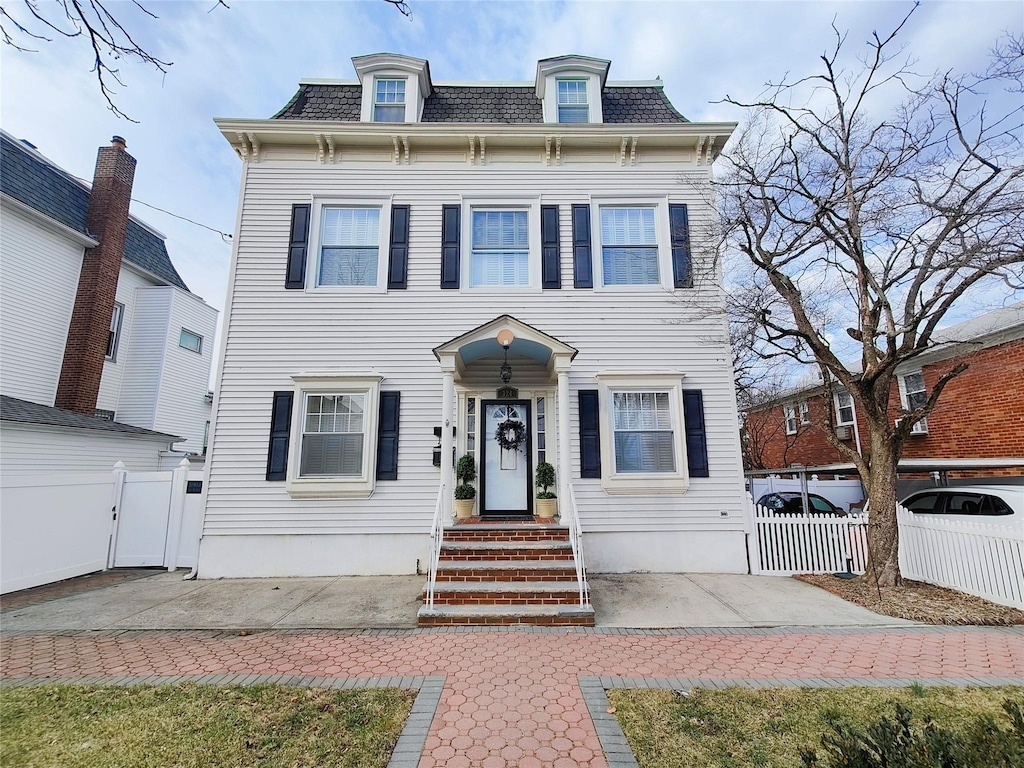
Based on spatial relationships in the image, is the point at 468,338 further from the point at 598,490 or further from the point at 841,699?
the point at 841,699

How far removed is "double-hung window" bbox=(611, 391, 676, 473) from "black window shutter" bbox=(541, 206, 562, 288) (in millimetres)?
2324

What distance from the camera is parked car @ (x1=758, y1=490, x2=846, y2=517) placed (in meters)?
12.5

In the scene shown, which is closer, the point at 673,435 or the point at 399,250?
the point at 673,435

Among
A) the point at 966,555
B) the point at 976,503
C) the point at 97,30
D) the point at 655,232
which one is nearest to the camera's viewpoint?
the point at 97,30

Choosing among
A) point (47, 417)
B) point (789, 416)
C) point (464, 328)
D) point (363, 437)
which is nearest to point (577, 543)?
point (363, 437)

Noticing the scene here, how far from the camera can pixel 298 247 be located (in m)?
8.14

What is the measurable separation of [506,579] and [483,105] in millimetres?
8828

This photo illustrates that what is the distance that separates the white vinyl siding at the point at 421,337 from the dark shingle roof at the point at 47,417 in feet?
14.1

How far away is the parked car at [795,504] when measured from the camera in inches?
494

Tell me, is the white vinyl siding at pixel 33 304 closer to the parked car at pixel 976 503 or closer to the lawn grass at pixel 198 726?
the lawn grass at pixel 198 726

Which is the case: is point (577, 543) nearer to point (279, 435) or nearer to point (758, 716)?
point (758, 716)

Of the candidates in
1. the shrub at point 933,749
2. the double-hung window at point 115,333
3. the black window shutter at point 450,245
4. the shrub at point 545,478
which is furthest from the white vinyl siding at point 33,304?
the shrub at point 933,749

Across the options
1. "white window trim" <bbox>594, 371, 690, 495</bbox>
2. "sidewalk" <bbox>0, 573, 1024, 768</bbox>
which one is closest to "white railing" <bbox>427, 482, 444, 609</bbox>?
"sidewalk" <bbox>0, 573, 1024, 768</bbox>

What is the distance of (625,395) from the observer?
308 inches
